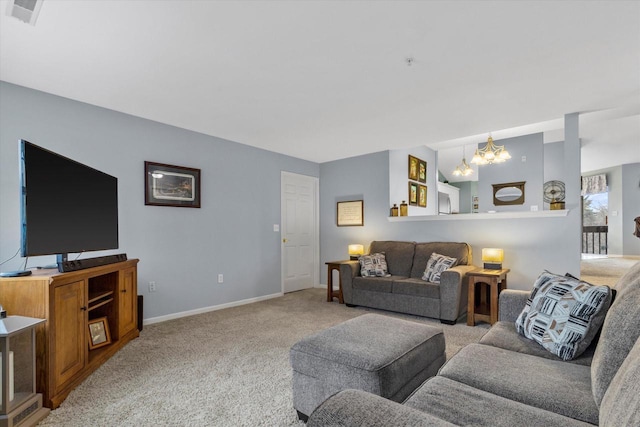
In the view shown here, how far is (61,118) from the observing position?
3.09 m

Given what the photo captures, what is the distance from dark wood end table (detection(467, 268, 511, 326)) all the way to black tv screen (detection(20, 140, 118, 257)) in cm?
368

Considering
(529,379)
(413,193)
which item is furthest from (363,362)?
(413,193)

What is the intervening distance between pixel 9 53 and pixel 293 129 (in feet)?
8.35

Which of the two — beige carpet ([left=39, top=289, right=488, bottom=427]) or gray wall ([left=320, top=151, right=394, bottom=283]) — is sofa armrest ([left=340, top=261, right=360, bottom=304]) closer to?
beige carpet ([left=39, top=289, right=488, bottom=427])

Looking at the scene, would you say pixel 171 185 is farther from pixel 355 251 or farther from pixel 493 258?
pixel 493 258

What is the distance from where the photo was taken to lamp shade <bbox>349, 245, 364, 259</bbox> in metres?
5.00

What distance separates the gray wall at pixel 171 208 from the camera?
113 inches

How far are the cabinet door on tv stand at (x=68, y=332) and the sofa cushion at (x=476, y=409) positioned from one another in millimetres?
2146

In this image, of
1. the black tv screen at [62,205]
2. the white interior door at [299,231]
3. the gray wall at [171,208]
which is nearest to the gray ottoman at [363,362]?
the black tv screen at [62,205]

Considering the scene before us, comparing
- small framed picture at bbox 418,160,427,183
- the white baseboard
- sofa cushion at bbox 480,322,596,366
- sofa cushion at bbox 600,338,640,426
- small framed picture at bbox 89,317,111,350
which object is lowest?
the white baseboard

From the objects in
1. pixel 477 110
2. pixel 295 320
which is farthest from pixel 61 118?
pixel 477 110

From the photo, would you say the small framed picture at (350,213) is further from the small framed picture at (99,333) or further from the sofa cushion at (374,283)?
the small framed picture at (99,333)

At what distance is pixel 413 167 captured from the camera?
18.5ft

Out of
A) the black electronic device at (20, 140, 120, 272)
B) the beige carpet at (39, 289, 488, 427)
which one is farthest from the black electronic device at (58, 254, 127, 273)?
the beige carpet at (39, 289, 488, 427)
